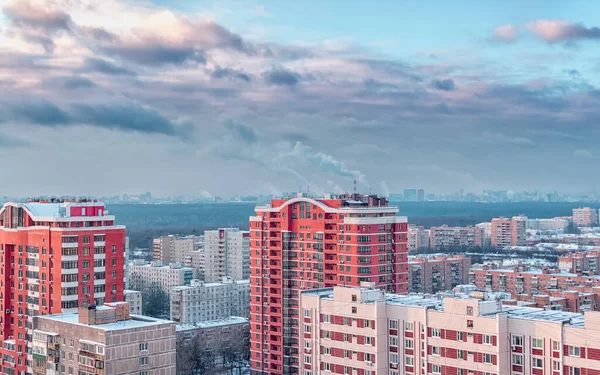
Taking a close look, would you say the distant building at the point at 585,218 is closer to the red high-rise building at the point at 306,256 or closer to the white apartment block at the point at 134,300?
the white apartment block at the point at 134,300

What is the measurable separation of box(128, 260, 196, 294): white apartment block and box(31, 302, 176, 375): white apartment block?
153 feet

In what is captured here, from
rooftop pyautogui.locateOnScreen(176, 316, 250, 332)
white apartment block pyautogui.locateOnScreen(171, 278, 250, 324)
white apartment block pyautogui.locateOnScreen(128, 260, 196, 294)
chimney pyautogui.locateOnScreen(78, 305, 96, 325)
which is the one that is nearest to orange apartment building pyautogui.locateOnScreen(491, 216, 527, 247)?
white apartment block pyautogui.locateOnScreen(128, 260, 196, 294)

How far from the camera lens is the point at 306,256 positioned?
33625mm

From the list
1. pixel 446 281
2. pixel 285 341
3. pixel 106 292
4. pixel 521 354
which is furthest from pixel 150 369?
pixel 446 281

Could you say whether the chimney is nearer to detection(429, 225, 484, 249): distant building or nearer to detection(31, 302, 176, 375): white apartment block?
detection(31, 302, 176, 375): white apartment block

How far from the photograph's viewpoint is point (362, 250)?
104 feet

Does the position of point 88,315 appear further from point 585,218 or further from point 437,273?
point 585,218

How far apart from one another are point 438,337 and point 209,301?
4169 centimetres

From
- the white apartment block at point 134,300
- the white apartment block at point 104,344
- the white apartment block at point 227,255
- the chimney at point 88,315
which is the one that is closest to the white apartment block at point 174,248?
Result: the white apartment block at point 227,255

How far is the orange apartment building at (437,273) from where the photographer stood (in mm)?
65250

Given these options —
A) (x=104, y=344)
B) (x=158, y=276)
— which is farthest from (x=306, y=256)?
(x=158, y=276)

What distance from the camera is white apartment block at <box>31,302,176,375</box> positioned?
20.4 m

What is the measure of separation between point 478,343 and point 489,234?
105 metres

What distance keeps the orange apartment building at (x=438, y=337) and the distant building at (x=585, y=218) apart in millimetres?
156413
